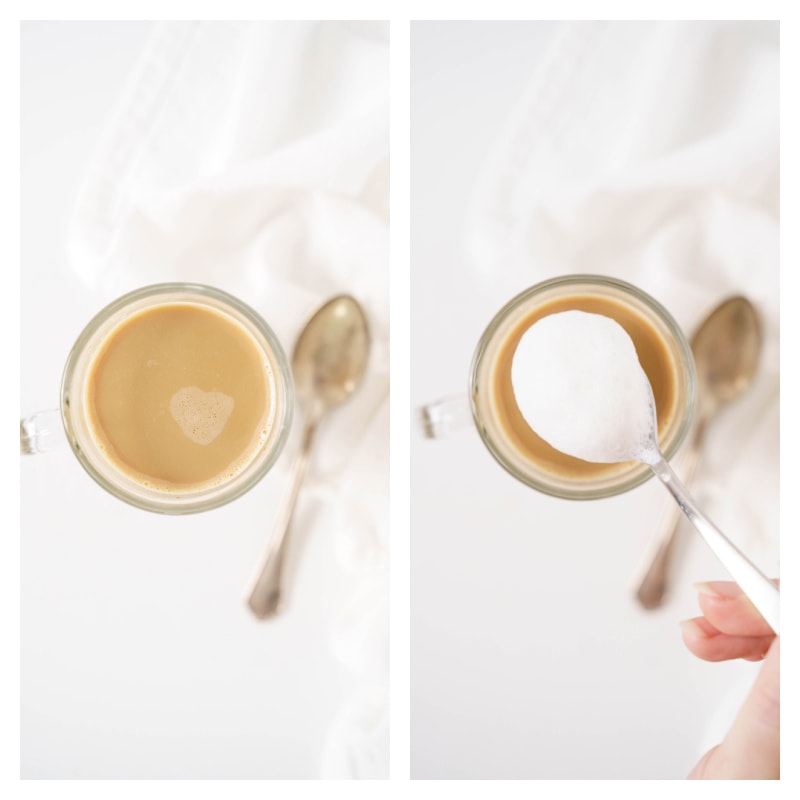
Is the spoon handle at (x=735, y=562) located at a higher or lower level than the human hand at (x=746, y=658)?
higher

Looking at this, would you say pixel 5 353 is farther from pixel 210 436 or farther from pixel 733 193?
pixel 733 193

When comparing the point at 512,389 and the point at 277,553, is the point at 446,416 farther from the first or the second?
the point at 277,553

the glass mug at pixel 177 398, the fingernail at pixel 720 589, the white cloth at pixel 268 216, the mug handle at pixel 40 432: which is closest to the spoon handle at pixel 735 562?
the fingernail at pixel 720 589

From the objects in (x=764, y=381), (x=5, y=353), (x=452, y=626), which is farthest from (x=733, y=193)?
(x=5, y=353)

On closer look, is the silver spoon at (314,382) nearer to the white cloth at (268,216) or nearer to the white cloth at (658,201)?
the white cloth at (268,216)

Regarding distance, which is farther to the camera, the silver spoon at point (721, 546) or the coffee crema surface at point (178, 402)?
the coffee crema surface at point (178, 402)

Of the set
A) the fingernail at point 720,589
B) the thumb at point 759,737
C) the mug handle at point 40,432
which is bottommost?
the thumb at point 759,737
